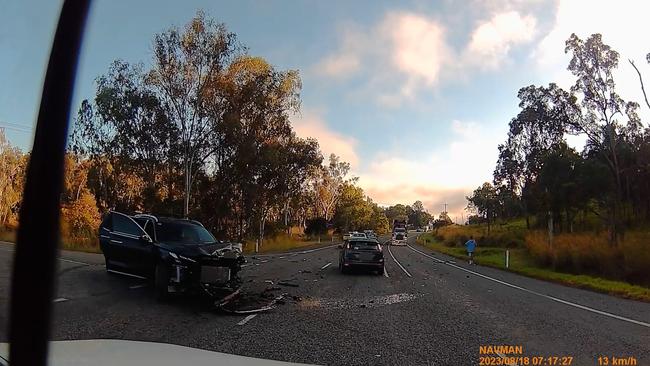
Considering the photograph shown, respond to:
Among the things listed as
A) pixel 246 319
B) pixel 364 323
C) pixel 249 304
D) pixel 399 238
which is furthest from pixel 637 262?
pixel 399 238

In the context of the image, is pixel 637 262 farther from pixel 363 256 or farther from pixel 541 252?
pixel 363 256

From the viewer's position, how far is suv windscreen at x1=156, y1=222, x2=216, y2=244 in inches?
449

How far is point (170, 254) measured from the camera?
1029cm

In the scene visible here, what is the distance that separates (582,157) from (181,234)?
147 feet

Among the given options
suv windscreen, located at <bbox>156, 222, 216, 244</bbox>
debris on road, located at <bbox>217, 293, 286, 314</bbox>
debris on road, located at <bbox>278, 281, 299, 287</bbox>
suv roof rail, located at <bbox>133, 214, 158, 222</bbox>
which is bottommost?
debris on road, located at <bbox>278, 281, 299, 287</bbox>

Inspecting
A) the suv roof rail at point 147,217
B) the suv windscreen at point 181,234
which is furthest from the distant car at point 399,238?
the suv roof rail at point 147,217

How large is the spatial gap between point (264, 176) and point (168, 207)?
7.50 meters

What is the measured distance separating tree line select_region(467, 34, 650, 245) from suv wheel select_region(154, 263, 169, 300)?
938 inches

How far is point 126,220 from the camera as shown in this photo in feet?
39.0

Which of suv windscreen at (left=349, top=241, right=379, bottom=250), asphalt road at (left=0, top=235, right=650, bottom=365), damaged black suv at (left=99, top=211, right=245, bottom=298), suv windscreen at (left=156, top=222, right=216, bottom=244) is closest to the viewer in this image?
asphalt road at (left=0, top=235, right=650, bottom=365)

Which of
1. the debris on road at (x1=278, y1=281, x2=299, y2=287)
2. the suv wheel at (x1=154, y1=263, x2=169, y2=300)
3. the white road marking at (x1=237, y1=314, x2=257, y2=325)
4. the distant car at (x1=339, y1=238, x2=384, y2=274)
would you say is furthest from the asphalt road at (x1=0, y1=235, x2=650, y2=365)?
the distant car at (x1=339, y1=238, x2=384, y2=274)

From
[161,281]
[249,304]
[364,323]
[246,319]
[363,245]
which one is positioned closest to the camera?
[364,323]

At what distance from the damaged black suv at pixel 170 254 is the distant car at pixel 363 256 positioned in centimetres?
911

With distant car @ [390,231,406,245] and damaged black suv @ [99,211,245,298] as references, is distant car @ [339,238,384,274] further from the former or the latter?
distant car @ [390,231,406,245]
